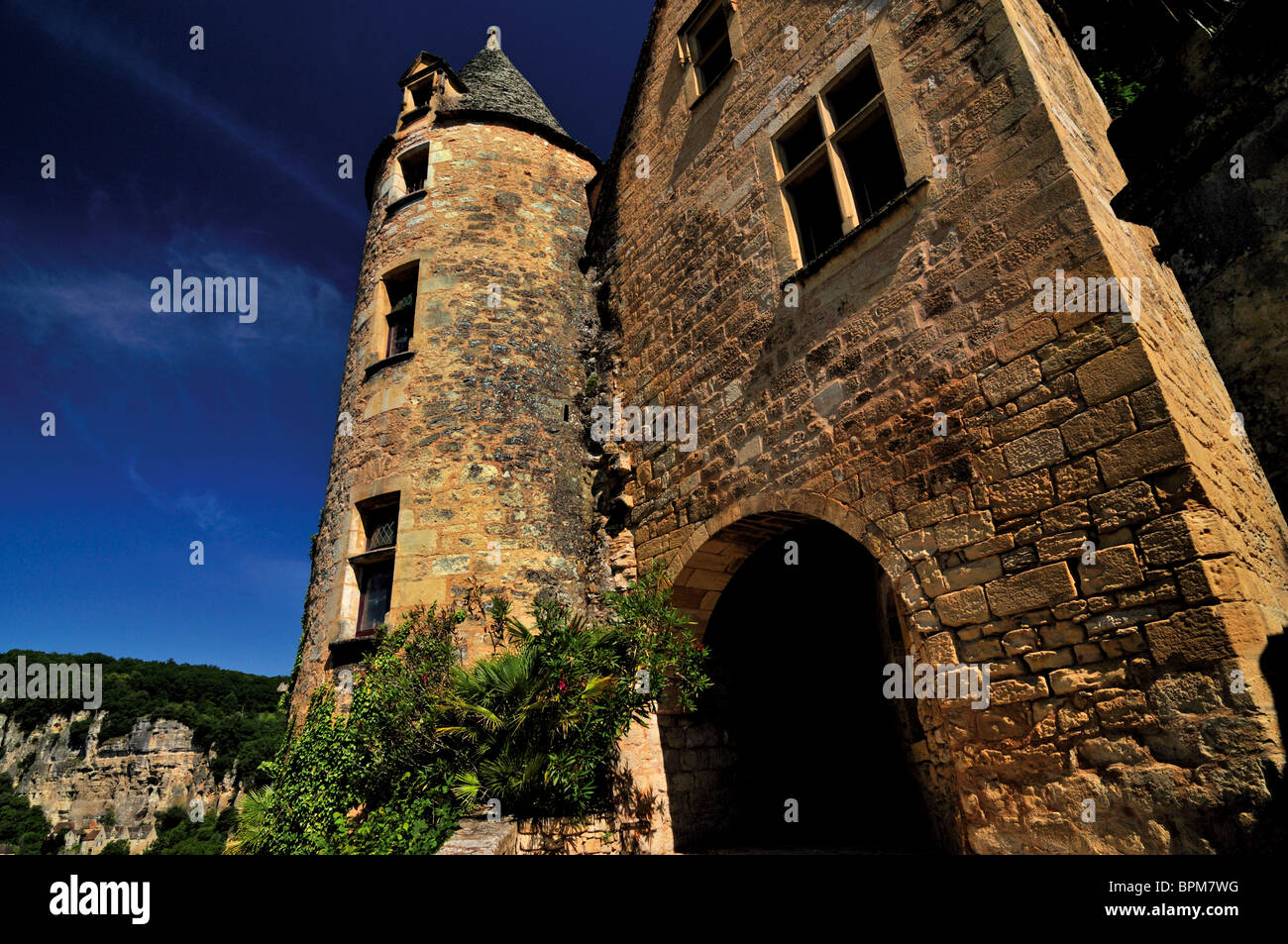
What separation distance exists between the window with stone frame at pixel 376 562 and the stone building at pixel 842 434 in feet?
0.16

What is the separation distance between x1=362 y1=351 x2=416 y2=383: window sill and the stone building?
0.22 ft

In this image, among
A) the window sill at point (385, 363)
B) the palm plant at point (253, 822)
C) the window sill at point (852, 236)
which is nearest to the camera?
the window sill at point (852, 236)

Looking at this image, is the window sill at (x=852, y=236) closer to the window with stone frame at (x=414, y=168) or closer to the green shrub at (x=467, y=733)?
the green shrub at (x=467, y=733)

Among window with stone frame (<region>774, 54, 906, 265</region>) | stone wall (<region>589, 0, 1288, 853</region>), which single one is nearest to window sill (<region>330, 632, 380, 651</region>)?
stone wall (<region>589, 0, 1288, 853</region>)

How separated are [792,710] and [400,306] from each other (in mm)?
6814

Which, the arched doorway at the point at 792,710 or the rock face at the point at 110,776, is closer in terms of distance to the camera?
the arched doorway at the point at 792,710

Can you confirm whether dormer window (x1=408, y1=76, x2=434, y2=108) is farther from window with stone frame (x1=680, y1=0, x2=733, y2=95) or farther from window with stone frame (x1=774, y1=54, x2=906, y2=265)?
window with stone frame (x1=774, y1=54, x2=906, y2=265)

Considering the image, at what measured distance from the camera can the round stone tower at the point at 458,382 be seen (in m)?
6.59

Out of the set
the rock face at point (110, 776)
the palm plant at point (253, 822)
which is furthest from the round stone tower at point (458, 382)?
the rock face at point (110, 776)

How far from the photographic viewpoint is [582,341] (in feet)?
26.6

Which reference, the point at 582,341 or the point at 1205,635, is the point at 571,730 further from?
the point at 582,341

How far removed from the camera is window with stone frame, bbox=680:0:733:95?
6.99 meters

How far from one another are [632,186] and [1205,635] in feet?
23.8
